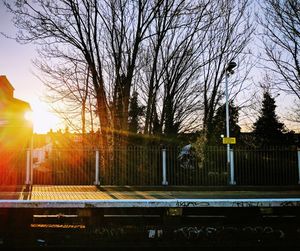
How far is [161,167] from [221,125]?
1384cm

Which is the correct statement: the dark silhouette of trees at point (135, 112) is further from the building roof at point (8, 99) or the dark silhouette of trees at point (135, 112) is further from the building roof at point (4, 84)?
the building roof at point (4, 84)

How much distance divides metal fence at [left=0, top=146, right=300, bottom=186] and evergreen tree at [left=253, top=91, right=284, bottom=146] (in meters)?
12.1

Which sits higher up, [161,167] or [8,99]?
[8,99]

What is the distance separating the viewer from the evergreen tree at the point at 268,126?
30.5m

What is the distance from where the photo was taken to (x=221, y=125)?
29875 mm

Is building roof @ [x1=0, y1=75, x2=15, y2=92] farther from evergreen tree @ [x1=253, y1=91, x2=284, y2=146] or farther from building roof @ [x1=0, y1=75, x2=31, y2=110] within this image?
evergreen tree @ [x1=253, y1=91, x2=284, y2=146]

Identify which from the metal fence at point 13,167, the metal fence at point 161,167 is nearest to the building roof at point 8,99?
the metal fence at point 161,167

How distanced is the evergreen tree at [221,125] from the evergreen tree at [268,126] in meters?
2.22

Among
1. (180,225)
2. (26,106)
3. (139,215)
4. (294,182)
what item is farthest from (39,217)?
(26,106)

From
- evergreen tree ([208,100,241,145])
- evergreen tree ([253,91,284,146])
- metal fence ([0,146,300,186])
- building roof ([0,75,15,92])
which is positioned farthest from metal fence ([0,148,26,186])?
evergreen tree ([253,91,284,146])

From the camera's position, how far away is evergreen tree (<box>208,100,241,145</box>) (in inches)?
957

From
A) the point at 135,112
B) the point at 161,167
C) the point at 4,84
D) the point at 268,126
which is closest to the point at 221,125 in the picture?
the point at 268,126

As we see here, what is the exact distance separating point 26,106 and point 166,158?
1595 cm

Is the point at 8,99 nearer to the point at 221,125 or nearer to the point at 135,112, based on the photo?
the point at 135,112
